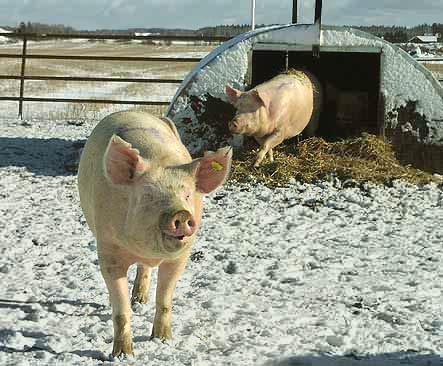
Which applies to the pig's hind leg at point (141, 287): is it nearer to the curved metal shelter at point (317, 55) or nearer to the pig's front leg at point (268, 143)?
the pig's front leg at point (268, 143)

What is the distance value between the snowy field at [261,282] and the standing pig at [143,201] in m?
0.37

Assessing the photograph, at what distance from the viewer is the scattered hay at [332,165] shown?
815 cm

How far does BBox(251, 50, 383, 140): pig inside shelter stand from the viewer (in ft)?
34.6

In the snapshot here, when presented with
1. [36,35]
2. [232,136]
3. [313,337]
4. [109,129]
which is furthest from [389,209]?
[36,35]

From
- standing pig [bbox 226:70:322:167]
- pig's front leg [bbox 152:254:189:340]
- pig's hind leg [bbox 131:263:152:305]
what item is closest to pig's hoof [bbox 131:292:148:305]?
pig's hind leg [bbox 131:263:152:305]

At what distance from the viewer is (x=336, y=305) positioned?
469 centimetres

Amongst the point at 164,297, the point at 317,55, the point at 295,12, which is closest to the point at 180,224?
the point at 164,297

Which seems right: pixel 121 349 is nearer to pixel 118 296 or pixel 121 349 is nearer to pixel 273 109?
pixel 118 296

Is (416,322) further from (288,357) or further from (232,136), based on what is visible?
(232,136)

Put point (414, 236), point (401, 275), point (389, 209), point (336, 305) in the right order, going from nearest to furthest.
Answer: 1. point (336, 305)
2. point (401, 275)
3. point (414, 236)
4. point (389, 209)

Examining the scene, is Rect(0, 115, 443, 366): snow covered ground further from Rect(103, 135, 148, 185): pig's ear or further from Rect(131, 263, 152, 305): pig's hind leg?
Rect(103, 135, 148, 185): pig's ear

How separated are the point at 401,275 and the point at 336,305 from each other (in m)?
0.83

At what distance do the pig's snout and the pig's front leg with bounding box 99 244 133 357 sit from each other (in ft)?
2.14

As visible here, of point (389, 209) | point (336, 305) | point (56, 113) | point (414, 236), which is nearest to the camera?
point (336, 305)
